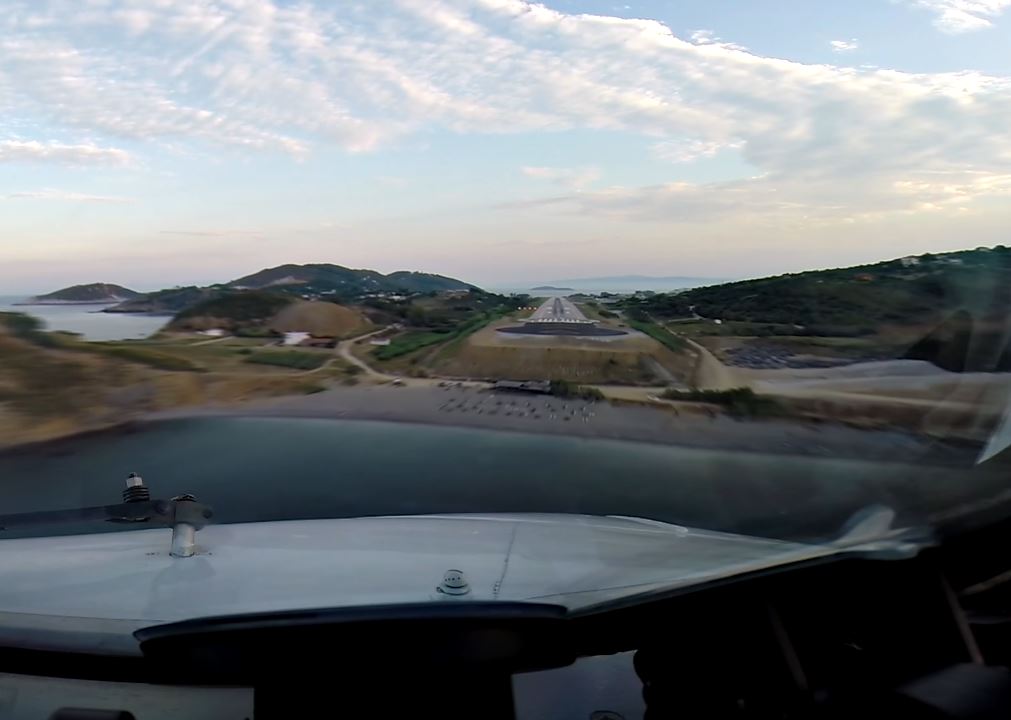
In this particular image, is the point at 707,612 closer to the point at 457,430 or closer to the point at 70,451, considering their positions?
the point at 457,430

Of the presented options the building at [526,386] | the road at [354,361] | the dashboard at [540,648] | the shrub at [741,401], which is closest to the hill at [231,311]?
the road at [354,361]

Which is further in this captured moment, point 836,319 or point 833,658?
point 836,319

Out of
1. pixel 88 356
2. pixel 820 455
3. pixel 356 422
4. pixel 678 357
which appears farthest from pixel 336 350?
pixel 820 455

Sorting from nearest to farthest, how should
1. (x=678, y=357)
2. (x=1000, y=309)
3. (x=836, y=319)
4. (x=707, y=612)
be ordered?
(x=1000, y=309) → (x=707, y=612) → (x=836, y=319) → (x=678, y=357)

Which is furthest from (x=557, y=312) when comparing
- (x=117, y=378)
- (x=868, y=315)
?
(x=117, y=378)

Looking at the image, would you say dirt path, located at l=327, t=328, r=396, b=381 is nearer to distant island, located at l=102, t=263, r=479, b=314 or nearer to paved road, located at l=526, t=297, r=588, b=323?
distant island, located at l=102, t=263, r=479, b=314

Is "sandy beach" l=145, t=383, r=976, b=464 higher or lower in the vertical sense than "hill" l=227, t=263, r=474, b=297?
lower

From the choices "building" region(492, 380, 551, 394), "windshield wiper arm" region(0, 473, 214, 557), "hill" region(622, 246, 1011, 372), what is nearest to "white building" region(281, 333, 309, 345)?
"windshield wiper arm" region(0, 473, 214, 557)
